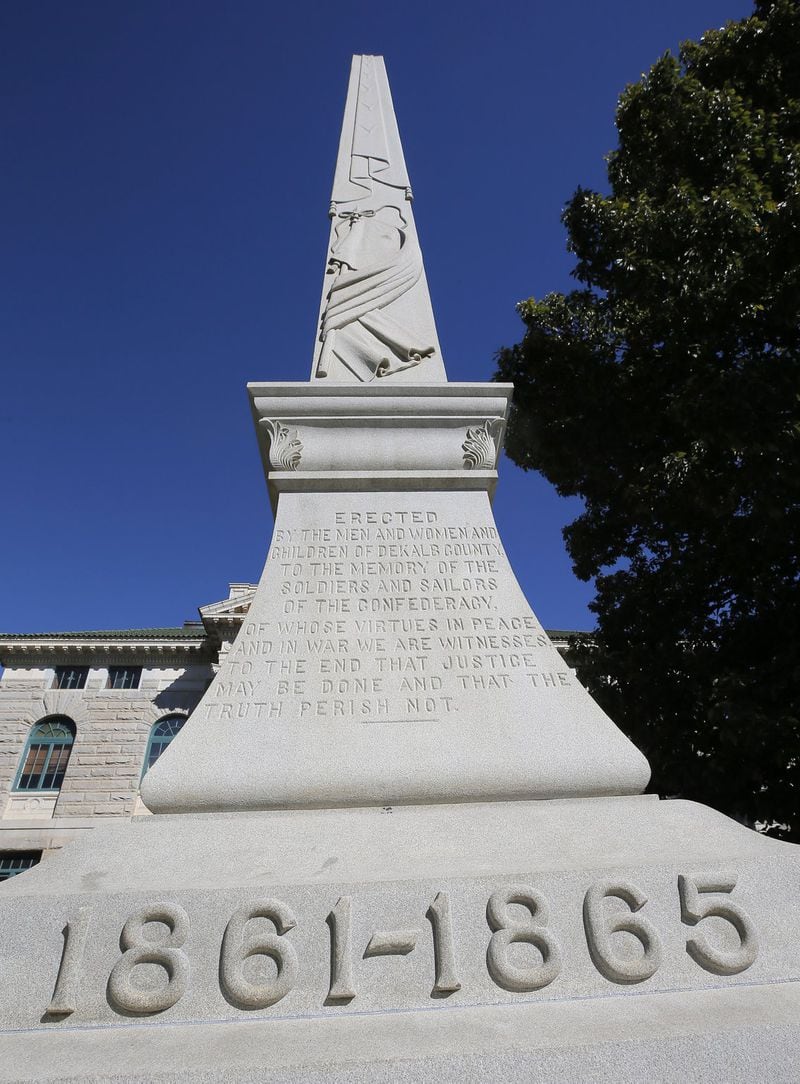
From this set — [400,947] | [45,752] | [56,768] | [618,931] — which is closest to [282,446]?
[400,947]

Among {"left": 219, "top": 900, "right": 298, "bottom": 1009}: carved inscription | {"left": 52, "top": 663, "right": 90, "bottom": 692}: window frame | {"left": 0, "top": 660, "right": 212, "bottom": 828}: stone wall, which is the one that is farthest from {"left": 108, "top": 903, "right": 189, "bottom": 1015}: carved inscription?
{"left": 52, "top": 663, "right": 90, "bottom": 692}: window frame

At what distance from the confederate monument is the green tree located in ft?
17.1

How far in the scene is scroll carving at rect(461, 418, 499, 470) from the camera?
3.58m

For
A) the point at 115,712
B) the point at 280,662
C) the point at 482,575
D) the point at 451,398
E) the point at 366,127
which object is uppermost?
the point at 115,712

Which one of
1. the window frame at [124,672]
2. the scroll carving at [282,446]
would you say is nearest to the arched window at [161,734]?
the window frame at [124,672]

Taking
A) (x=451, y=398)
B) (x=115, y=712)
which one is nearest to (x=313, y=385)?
(x=451, y=398)

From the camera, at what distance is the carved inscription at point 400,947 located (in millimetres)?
1750

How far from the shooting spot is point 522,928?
1864 mm

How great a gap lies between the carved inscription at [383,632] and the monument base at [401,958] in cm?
63

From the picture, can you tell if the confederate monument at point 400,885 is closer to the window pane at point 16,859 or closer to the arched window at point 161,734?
the arched window at point 161,734

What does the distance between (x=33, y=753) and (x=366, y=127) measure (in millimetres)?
25236

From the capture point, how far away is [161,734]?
24141 mm

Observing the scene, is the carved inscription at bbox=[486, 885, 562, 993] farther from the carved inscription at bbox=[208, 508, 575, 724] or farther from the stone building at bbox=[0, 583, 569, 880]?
the stone building at bbox=[0, 583, 569, 880]

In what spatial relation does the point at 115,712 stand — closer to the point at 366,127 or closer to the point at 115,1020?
the point at 366,127
